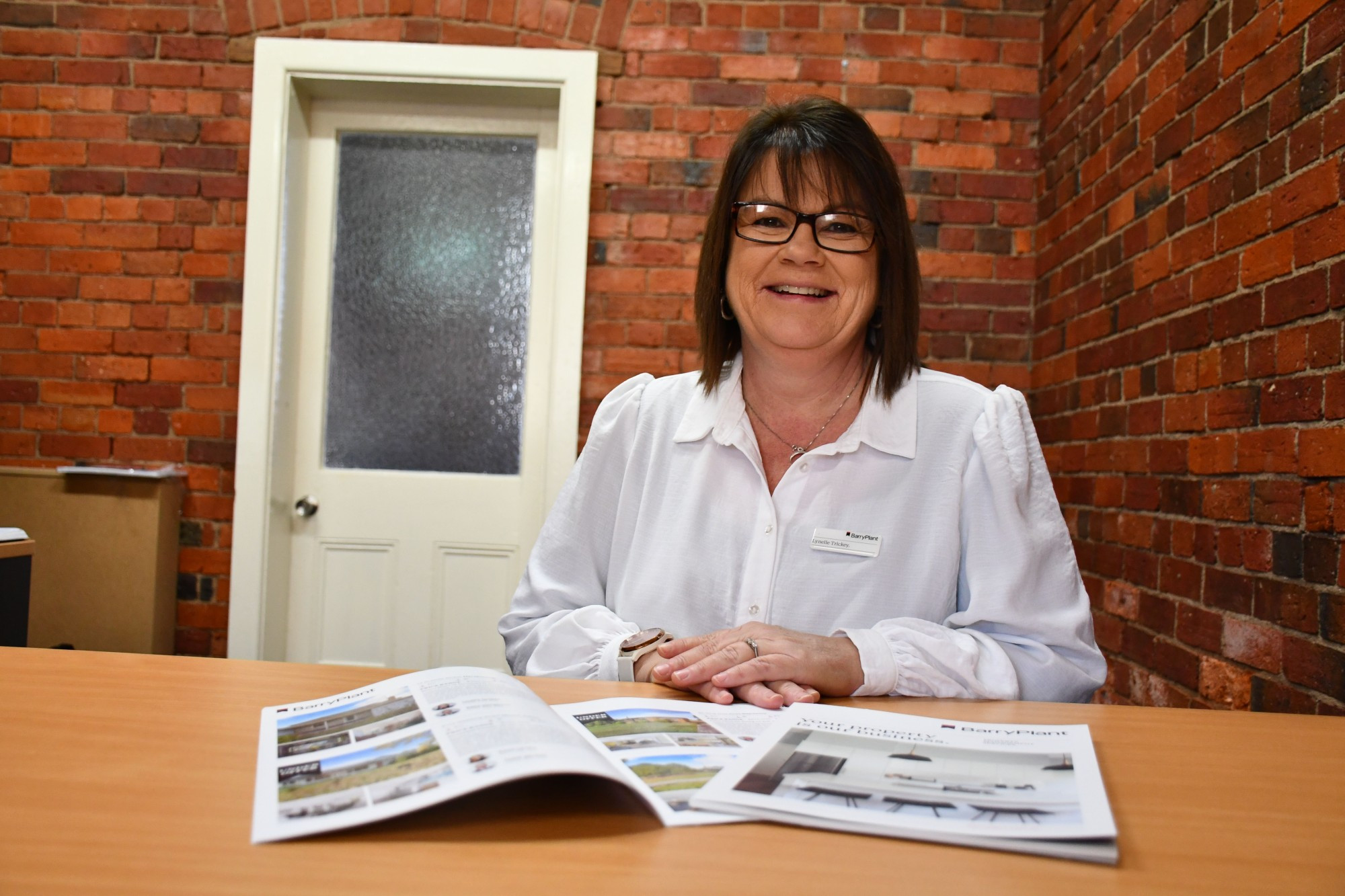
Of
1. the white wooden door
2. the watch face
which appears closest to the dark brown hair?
the watch face

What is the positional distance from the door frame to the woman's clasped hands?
203 centimetres

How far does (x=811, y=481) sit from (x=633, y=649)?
1.23 feet

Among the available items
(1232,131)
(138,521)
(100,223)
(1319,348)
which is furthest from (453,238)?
(1319,348)

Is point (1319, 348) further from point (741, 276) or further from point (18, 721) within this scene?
point (18, 721)

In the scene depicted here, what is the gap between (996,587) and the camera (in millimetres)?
1319

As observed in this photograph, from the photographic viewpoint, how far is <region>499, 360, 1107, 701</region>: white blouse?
1.32 m

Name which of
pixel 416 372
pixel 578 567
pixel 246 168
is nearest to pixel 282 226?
pixel 246 168

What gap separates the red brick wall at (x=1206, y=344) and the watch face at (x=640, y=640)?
109 cm

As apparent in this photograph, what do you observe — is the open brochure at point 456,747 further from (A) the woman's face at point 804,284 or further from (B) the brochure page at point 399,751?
(A) the woman's face at point 804,284

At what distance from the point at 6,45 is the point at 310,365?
4.58ft

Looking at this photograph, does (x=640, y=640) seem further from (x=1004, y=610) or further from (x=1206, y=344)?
(x=1206, y=344)

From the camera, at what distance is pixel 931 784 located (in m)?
0.71

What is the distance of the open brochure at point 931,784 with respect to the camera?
24.6 inches

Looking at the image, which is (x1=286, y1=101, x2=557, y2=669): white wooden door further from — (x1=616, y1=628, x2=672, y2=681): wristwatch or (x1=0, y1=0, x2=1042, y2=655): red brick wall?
(x1=616, y1=628, x2=672, y2=681): wristwatch
